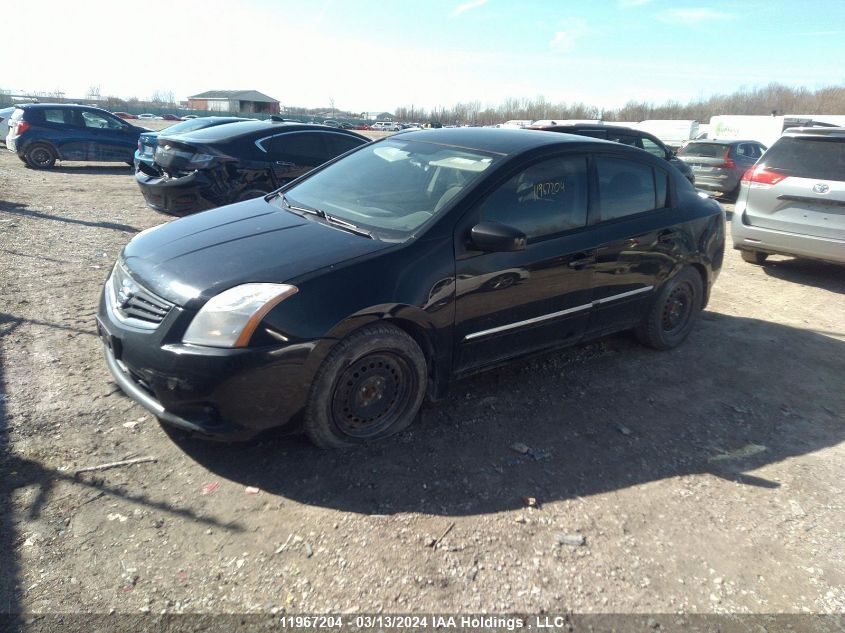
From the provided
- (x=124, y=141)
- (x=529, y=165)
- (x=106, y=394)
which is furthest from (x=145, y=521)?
(x=124, y=141)

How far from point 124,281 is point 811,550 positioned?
382cm

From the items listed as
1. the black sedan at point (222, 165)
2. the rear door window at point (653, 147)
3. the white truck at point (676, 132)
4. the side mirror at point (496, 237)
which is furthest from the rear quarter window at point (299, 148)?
the white truck at point (676, 132)

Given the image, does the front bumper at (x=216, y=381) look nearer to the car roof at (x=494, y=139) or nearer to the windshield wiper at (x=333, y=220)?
the windshield wiper at (x=333, y=220)

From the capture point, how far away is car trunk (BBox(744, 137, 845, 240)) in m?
6.59

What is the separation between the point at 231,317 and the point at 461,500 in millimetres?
1457

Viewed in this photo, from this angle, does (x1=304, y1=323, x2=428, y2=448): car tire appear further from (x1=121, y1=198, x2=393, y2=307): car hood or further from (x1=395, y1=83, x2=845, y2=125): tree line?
(x1=395, y1=83, x2=845, y2=125): tree line

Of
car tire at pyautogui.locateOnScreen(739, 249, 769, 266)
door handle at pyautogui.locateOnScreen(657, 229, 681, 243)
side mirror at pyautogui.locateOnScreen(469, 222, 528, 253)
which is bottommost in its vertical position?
car tire at pyautogui.locateOnScreen(739, 249, 769, 266)

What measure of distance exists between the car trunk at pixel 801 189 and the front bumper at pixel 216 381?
6.49 m

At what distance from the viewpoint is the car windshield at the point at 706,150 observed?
13883 millimetres

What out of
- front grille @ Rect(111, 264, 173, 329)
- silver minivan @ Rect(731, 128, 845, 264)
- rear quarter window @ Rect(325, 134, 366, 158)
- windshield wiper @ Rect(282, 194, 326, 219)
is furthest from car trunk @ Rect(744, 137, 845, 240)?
front grille @ Rect(111, 264, 173, 329)

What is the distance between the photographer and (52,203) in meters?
10.2

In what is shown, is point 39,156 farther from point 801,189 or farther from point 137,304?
point 801,189

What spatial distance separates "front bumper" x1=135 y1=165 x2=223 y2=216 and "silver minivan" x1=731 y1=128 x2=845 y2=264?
6.70 metres

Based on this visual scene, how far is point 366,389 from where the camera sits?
323cm
